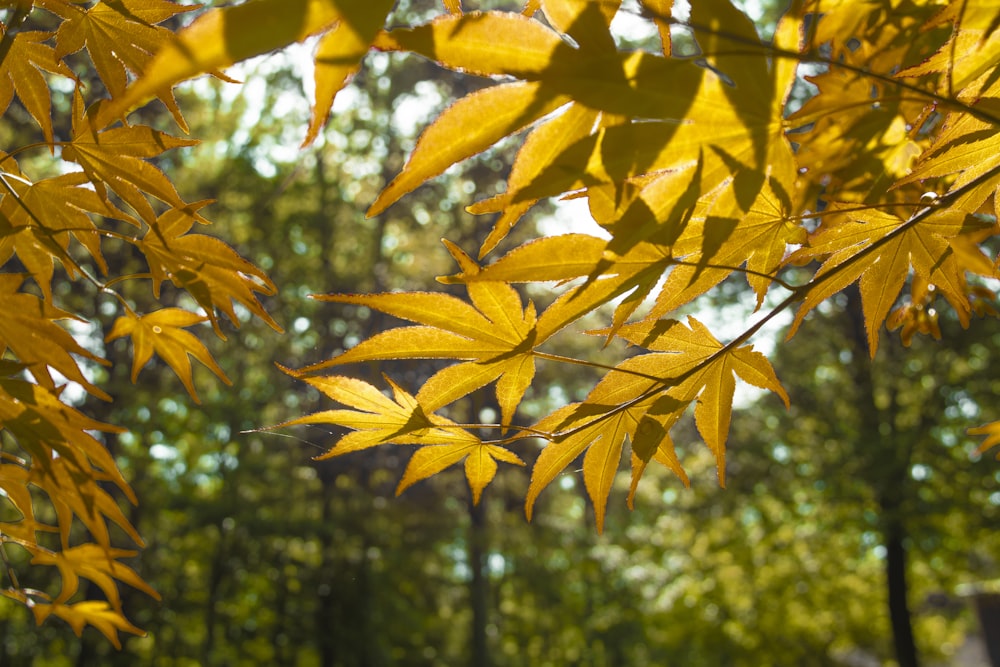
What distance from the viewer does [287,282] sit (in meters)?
7.47

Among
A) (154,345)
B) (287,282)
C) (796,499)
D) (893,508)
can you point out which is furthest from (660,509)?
(154,345)

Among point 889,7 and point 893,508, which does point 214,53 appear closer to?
point 889,7

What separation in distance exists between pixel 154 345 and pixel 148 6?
0.93 ft

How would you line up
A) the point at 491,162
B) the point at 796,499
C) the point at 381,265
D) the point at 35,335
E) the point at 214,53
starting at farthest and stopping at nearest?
the point at 796,499 → the point at 381,265 → the point at 491,162 → the point at 35,335 → the point at 214,53

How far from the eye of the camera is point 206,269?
0.58m

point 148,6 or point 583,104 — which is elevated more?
point 148,6

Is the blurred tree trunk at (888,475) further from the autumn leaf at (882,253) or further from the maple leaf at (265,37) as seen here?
the maple leaf at (265,37)

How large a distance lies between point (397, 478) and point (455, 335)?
7.74m

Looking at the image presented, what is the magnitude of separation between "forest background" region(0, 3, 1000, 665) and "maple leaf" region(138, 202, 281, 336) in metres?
5.67

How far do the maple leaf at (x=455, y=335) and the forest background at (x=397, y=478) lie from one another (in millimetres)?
5793

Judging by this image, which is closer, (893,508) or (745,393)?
(893,508)

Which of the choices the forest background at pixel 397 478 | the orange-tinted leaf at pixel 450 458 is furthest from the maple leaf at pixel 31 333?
the forest background at pixel 397 478

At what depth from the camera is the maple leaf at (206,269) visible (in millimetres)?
558

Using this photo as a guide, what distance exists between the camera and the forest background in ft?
22.4
